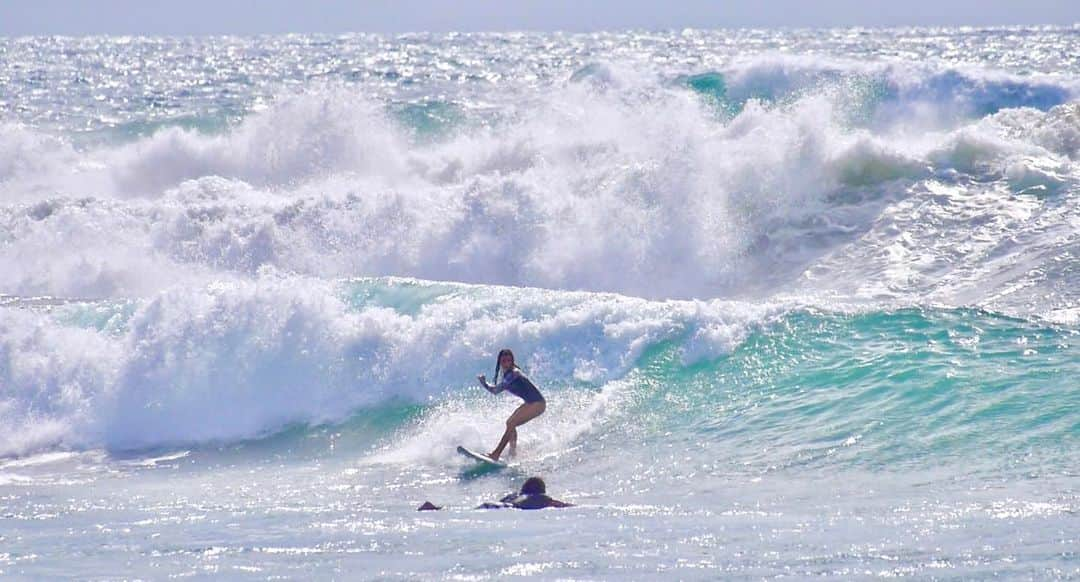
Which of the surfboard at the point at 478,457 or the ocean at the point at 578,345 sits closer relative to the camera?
the ocean at the point at 578,345

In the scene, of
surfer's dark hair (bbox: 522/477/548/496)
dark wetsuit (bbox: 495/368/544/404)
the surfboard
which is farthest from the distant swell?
surfer's dark hair (bbox: 522/477/548/496)

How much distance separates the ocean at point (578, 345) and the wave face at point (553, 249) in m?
0.05

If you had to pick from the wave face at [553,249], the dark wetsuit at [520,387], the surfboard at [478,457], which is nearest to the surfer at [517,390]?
the dark wetsuit at [520,387]

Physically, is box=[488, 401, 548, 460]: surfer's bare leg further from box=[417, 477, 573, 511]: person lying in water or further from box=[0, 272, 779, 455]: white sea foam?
box=[417, 477, 573, 511]: person lying in water

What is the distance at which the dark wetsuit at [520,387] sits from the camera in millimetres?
12219

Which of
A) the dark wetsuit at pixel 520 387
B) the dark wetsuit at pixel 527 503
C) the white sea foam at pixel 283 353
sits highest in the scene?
the white sea foam at pixel 283 353

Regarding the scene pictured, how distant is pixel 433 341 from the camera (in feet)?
46.9

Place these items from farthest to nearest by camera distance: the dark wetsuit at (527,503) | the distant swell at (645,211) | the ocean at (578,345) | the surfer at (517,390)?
the distant swell at (645,211), the surfer at (517,390), the dark wetsuit at (527,503), the ocean at (578,345)

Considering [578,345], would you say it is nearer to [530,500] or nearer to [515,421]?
[515,421]

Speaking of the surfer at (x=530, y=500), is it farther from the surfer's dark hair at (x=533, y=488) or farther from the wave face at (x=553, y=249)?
the wave face at (x=553, y=249)

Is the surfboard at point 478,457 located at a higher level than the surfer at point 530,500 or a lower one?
higher

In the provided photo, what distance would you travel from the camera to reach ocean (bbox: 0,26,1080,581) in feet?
28.6

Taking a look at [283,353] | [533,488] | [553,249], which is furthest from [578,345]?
[553,249]

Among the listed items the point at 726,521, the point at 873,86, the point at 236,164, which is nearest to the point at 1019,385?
the point at 726,521
